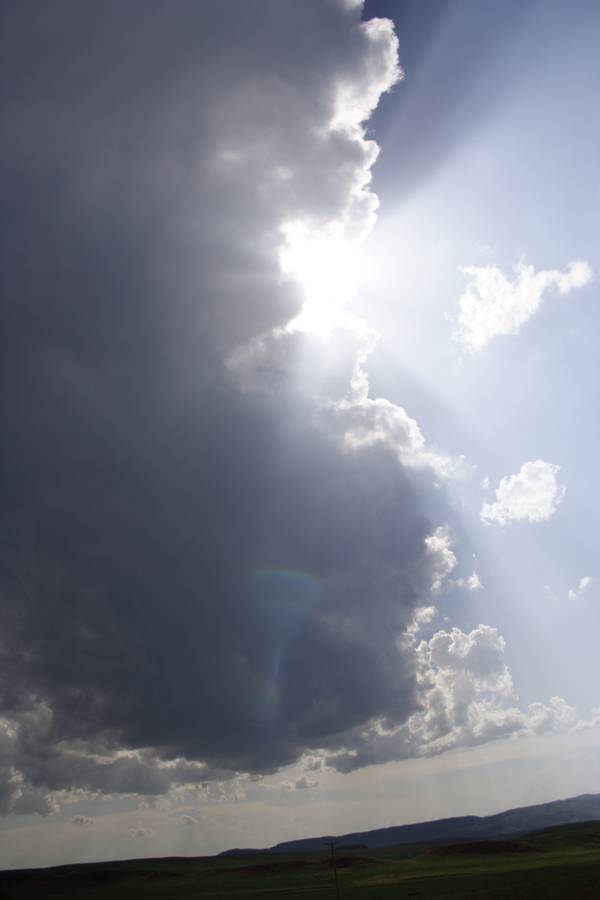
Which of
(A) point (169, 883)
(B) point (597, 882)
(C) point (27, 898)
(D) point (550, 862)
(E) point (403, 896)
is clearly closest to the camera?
(B) point (597, 882)

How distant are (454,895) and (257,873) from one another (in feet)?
440

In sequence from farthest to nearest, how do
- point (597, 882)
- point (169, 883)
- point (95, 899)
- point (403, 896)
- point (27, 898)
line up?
point (169, 883) → point (27, 898) → point (95, 899) → point (403, 896) → point (597, 882)

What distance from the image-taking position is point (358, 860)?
19638 centimetres

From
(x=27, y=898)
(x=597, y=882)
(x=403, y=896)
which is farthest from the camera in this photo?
(x=27, y=898)

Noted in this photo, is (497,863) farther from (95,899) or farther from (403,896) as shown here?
(95,899)

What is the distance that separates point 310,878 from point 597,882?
105 metres

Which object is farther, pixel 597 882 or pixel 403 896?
pixel 403 896

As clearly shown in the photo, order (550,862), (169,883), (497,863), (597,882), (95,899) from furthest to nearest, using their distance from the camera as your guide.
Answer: (169,883)
(95,899)
(497,863)
(550,862)
(597,882)

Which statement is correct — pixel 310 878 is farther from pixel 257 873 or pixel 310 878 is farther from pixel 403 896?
pixel 403 896

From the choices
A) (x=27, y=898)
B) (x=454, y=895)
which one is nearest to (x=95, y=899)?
(x=27, y=898)

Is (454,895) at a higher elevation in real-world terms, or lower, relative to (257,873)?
higher

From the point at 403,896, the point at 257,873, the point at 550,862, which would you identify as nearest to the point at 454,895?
the point at 403,896

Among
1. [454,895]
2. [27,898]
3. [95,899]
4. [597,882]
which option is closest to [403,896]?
[454,895]

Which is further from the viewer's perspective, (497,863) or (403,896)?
(497,863)
